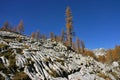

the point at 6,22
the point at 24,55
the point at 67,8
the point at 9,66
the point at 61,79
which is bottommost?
the point at 61,79

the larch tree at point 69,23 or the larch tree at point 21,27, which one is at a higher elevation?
the larch tree at point 21,27

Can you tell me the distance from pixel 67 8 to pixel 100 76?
45.0 m

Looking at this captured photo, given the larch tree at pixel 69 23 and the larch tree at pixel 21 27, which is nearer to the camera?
the larch tree at pixel 69 23

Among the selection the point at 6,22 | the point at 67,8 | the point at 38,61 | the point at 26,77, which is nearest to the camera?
the point at 26,77

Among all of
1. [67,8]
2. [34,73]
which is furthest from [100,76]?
[67,8]

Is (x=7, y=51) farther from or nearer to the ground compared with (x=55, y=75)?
farther from the ground

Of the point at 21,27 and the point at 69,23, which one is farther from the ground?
the point at 21,27

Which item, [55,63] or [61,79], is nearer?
[61,79]

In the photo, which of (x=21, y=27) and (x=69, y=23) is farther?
(x=21, y=27)

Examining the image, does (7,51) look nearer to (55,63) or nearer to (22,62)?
(22,62)

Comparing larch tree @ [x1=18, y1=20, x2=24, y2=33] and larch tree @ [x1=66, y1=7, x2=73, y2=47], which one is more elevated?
larch tree @ [x1=18, y1=20, x2=24, y2=33]

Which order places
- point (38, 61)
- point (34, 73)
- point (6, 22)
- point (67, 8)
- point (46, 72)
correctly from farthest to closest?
point (6, 22) → point (67, 8) → point (38, 61) → point (46, 72) → point (34, 73)

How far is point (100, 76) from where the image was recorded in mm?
28719

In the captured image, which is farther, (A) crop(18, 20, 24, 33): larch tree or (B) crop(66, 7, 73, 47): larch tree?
(A) crop(18, 20, 24, 33): larch tree
